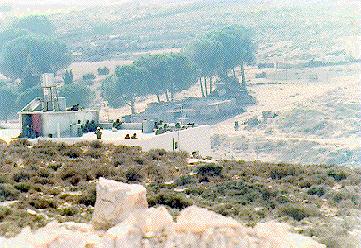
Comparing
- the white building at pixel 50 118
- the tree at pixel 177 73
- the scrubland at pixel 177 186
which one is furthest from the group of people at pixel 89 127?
the tree at pixel 177 73

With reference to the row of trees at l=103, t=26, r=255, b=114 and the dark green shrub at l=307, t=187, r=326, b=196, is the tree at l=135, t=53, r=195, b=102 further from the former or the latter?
the dark green shrub at l=307, t=187, r=326, b=196

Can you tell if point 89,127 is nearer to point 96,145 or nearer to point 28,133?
point 28,133

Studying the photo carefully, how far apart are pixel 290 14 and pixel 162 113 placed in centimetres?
5547

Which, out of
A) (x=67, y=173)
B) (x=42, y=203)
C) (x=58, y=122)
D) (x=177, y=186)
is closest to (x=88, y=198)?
(x=42, y=203)

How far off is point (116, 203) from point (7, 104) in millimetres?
69513

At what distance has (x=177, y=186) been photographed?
23.9 m

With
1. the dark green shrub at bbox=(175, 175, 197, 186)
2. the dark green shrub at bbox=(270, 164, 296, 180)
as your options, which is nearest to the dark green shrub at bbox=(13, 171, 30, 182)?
the dark green shrub at bbox=(175, 175, 197, 186)

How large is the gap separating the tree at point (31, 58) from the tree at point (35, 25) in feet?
76.4

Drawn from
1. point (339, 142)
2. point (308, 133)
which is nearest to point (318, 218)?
point (339, 142)

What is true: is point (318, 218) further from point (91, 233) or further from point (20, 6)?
point (20, 6)

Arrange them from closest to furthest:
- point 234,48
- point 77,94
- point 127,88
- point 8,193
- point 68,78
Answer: point 8,193, point 127,88, point 77,94, point 68,78, point 234,48

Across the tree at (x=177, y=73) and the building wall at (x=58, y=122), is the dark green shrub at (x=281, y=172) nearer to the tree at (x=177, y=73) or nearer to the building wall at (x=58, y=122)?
the building wall at (x=58, y=122)

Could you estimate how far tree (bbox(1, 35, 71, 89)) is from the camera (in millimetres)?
87875

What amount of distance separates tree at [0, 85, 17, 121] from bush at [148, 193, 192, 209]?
59574mm
